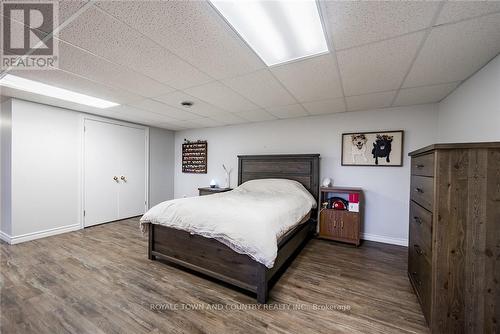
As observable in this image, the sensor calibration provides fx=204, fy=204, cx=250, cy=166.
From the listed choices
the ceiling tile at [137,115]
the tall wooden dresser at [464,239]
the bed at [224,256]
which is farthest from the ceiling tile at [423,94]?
the ceiling tile at [137,115]

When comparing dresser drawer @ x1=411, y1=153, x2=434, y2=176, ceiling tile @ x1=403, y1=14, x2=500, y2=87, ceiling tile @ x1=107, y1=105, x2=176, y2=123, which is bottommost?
dresser drawer @ x1=411, y1=153, x2=434, y2=176

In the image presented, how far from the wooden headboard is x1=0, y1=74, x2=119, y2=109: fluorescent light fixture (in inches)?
104

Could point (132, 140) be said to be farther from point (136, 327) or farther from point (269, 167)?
point (136, 327)

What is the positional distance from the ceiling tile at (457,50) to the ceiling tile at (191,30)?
142cm

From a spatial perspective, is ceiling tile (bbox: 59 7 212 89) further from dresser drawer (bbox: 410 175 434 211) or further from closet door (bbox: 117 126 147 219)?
closet door (bbox: 117 126 147 219)

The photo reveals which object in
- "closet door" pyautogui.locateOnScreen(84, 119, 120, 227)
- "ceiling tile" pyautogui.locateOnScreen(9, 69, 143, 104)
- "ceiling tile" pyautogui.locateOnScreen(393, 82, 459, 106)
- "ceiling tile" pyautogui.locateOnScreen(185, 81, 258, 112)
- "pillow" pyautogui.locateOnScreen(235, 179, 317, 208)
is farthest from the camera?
"closet door" pyautogui.locateOnScreen(84, 119, 120, 227)

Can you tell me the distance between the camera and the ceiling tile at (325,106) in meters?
3.11

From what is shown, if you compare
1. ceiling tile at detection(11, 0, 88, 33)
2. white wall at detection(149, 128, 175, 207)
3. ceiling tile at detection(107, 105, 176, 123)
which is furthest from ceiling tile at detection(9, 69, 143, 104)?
white wall at detection(149, 128, 175, 207)

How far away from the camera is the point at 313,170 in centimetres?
377

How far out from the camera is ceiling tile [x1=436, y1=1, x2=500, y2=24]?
122 centimetres

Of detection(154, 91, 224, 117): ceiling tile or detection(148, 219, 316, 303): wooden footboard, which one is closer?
detection(148, 219, 316, 303): wooden footboard

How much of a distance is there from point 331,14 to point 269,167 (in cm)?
305

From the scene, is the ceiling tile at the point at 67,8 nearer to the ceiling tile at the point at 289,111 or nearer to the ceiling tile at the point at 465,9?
the ceiling tile at the point at 465,9

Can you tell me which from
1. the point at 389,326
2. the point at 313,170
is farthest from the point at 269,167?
the point at 389,326
